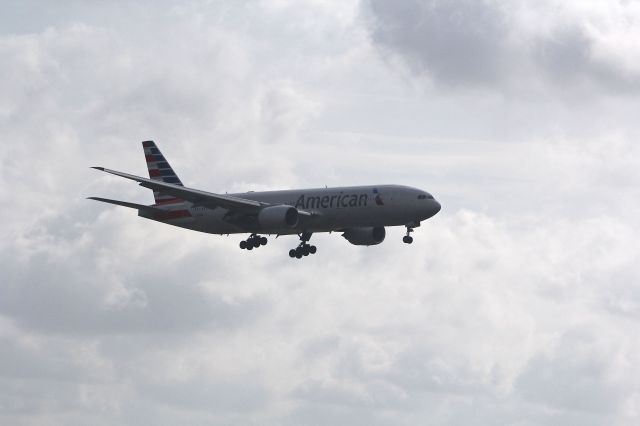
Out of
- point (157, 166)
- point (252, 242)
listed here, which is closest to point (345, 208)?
point (252, 242)

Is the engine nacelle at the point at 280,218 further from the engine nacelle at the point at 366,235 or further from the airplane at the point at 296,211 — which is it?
the engine nacelle at the point at 366,235

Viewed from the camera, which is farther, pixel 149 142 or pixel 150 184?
pixel 149 142

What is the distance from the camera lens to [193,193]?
349 feet

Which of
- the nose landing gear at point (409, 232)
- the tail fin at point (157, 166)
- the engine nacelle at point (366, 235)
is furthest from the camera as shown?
the tail fin at point (157, 166)

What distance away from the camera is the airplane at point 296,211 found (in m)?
103

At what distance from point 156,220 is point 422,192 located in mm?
28610

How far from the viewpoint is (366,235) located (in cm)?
11281

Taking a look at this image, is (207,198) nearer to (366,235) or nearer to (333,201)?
(333,201)

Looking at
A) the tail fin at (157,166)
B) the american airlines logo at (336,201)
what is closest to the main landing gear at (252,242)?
the american airlines logo at (336,201)

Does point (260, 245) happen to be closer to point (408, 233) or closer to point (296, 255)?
point (296, 255)

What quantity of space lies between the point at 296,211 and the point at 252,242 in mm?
7693

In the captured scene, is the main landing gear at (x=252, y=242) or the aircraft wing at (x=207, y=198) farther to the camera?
the main landing gear at (x=252, y=242)

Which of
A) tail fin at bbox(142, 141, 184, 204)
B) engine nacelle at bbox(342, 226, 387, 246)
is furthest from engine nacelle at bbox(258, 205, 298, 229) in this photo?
tail fin at bbox(142, 141, 184, 204)

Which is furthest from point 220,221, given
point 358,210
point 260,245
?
point 358,210
